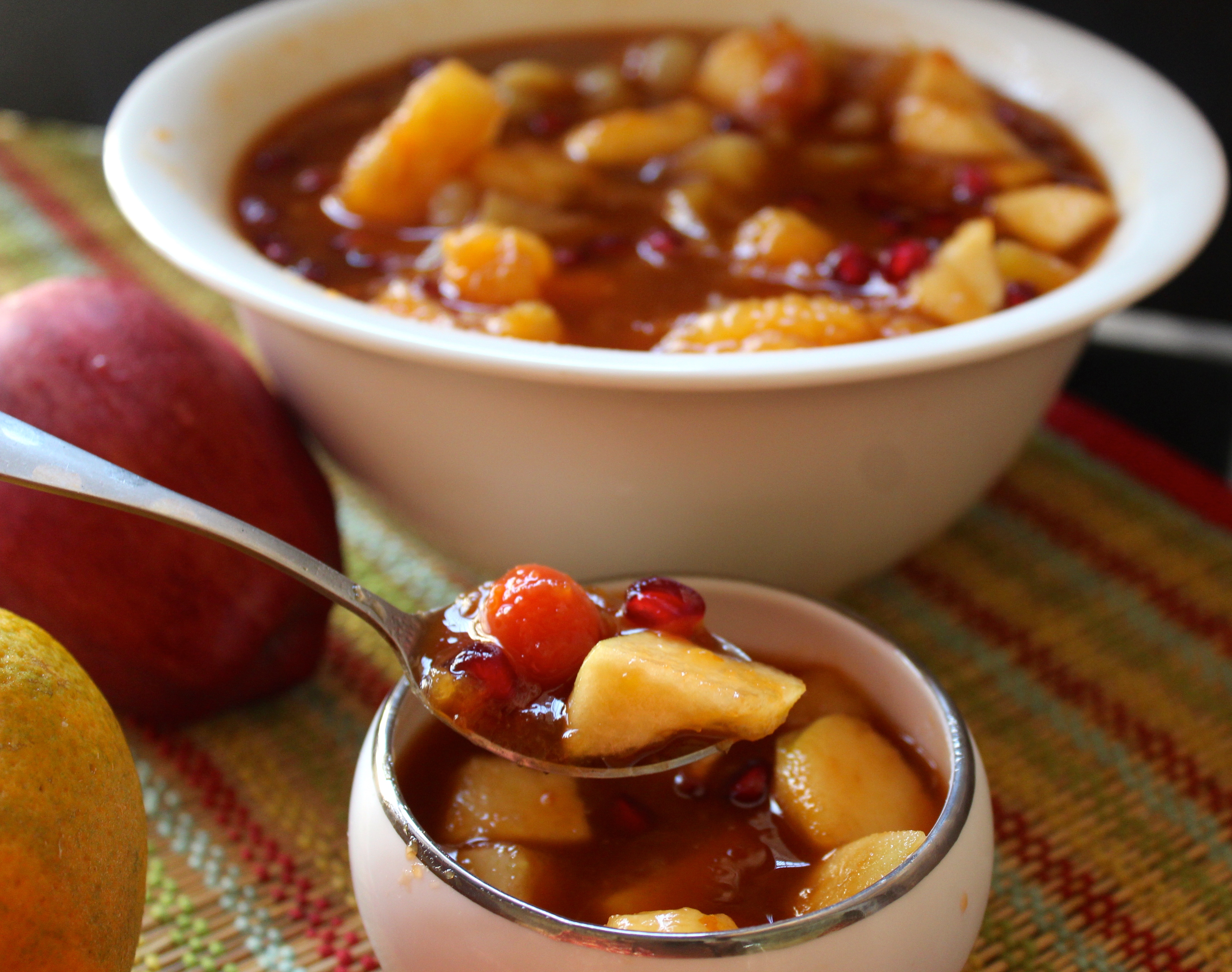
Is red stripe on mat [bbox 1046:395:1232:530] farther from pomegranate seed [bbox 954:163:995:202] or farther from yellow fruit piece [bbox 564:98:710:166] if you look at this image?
yellow fruit piece [bbox 564:98:710:166]

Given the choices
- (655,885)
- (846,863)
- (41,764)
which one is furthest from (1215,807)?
(41,764)

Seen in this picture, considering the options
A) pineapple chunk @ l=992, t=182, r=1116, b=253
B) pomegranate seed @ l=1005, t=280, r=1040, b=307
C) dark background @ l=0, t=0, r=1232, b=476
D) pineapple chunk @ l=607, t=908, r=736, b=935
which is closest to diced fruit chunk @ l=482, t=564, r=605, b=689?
pineapple chunk @ l=607, t=908, r=736, b=935

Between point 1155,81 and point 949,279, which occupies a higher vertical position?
point 1155,81

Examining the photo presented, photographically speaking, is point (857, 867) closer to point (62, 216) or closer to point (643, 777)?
point (643, 777)

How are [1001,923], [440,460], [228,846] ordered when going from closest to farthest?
[1001,923]
[228,846]
[440,460]

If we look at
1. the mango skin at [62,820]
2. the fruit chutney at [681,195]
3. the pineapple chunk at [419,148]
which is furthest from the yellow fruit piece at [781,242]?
the mango skin at [62,820]

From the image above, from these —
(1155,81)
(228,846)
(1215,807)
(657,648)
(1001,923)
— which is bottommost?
(228,846)

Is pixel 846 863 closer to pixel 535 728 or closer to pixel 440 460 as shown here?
pixel 535 728

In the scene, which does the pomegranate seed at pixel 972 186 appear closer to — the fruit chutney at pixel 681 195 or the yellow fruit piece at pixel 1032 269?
the fruit chutney at pixel 681 195
